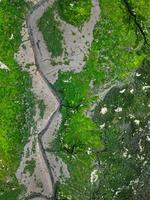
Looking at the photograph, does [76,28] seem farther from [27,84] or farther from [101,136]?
[101,136]

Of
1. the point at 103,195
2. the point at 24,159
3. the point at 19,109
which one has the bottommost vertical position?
the point at 103,195

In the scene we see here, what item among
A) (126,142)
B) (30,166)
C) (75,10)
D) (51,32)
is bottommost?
(30,166)

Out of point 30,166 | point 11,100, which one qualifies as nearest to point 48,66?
point 11,100

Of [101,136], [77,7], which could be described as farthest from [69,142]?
[77,7]

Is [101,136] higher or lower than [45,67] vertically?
lower

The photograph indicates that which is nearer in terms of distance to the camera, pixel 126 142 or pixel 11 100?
pixel 11 100

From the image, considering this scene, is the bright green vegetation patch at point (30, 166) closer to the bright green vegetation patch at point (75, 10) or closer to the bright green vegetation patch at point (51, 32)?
the bright green vegetation patch at point (51, 32)

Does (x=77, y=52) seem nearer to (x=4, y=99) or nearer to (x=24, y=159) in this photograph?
(x=4, y=99)

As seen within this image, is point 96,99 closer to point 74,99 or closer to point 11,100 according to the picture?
point 74,99
